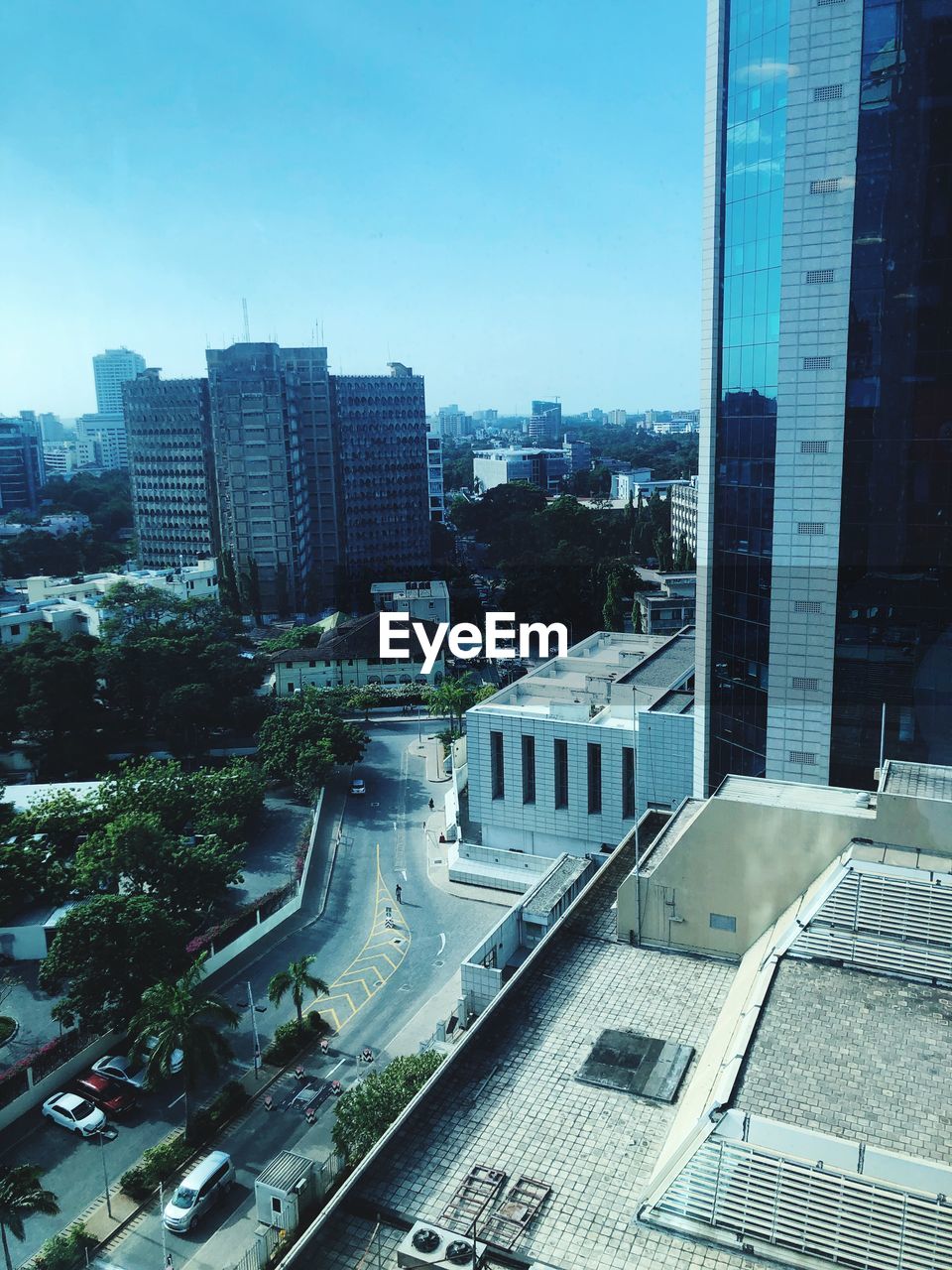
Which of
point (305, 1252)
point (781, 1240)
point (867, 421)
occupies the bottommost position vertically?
point (305, 1252)

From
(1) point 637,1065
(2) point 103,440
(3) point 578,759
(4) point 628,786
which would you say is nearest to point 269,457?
(3) point 578,759

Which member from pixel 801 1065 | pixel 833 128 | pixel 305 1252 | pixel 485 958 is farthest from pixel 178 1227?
pixel 833 128

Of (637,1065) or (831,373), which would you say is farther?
(831,373)

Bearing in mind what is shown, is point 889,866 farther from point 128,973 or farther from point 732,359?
point 128,973

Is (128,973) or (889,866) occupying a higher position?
(889,866)

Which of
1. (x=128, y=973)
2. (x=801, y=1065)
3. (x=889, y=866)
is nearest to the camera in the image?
(x=801, y=1065)

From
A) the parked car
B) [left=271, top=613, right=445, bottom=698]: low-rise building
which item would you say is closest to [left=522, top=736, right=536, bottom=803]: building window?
the parked car

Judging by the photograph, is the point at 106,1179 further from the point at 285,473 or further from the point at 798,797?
the point at 285,473
